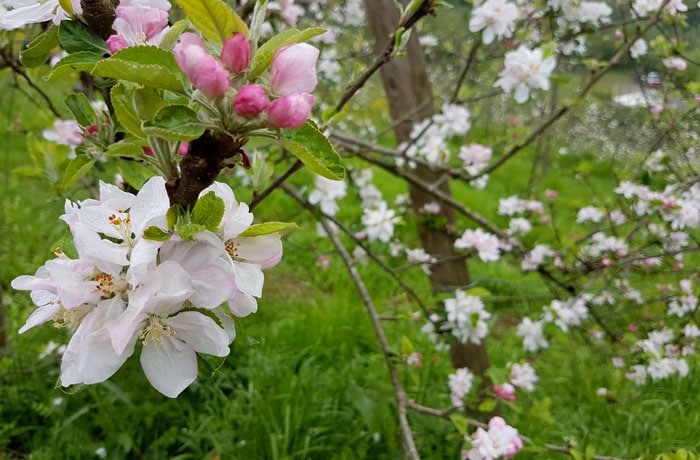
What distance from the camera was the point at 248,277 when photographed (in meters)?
0.53

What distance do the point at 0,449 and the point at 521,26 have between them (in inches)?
96.2

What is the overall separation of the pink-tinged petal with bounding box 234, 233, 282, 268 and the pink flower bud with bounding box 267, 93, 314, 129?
0.46 ft

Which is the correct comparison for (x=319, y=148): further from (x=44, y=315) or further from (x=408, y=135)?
(x=408, y=135)

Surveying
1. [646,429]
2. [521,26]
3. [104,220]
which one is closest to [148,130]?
[104,220]

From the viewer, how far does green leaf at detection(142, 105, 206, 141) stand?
41cm

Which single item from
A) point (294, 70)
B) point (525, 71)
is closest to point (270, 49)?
point (294, 70)

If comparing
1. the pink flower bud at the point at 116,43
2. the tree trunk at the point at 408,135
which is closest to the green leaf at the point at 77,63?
the pink flower bud at the point at 116,43

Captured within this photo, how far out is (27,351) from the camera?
235cm

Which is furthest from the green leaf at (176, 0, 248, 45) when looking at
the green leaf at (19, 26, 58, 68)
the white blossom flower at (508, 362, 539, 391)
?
the white blossom flower at (508, 362, 539, 391)

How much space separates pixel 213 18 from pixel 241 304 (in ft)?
0.83

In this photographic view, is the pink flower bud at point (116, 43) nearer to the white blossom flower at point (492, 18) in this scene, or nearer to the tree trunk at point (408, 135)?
the white blossom flower at point (492, 18)

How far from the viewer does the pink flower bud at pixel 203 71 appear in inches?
16.5

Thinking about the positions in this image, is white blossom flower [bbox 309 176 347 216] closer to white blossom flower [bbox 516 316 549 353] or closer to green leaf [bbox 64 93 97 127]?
white blossom flower [bbox 516 316 549 353]

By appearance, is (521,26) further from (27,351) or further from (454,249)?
(27,351)
